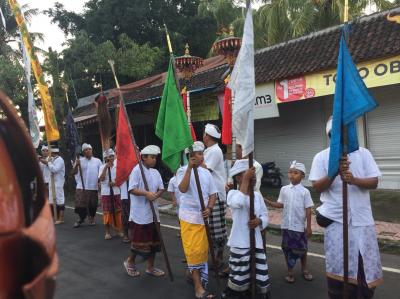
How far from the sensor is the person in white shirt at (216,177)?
17.9ft

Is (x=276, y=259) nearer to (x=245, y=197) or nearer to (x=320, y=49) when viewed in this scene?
(x=245, y=197)

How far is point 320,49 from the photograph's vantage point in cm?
1152

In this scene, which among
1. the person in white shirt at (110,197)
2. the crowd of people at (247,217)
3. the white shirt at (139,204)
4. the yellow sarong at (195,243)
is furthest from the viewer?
the person in white shirt at (110,197)

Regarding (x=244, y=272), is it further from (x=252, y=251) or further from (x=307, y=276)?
(x=307, y=276)

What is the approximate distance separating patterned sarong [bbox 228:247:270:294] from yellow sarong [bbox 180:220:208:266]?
66 centimetres

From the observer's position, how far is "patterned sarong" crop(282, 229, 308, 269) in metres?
5.01

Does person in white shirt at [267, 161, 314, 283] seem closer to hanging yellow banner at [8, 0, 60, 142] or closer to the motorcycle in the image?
hanging yellow banner at [8, 0, 60, 142]

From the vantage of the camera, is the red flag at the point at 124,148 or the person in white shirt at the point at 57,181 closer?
the red flag at the point at 124,148

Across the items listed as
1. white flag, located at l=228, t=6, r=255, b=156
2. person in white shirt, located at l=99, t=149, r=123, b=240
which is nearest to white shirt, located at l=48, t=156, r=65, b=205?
person in white shirt, located at l=99, t=149, r=123, b=240

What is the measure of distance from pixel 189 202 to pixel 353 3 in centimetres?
1595

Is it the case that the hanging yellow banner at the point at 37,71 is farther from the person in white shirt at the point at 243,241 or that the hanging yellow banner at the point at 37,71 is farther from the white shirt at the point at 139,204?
the person in white shirt at the point at 243,241

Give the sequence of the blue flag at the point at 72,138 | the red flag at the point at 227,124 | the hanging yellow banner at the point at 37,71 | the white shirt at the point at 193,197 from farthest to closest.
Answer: the blue flag at the point at 72,138 < the red flag at the point at 227,124 < the hanging yellow banner at the point at 37,71 < the white shirt at the point at 193,197

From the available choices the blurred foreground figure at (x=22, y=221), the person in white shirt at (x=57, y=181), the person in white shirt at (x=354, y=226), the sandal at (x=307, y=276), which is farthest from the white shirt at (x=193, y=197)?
the person in white shirt at (x=57, y=181)

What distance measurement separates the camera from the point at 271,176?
43.8 feet
